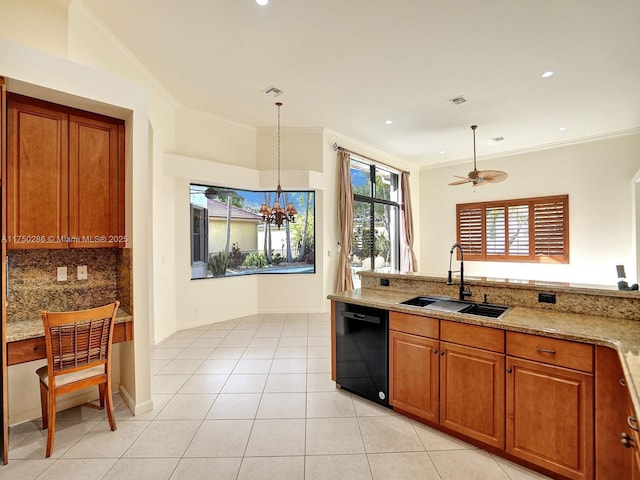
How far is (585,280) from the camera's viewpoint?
6.20m

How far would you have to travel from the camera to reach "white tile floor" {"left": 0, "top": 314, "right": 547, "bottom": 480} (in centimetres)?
194

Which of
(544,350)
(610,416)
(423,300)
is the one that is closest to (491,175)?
(423,300)

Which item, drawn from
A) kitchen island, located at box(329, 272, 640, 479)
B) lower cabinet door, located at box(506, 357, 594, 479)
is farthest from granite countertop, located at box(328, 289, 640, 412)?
lower cabinet door, located at box(506, 357, 594, 479)

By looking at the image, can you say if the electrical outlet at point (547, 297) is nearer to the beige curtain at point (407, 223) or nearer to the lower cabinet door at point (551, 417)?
the lower cabinet door at point (551, 417)

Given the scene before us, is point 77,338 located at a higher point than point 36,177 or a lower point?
lower

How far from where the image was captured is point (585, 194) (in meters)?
6.17

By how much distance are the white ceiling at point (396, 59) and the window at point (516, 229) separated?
5.85 feet

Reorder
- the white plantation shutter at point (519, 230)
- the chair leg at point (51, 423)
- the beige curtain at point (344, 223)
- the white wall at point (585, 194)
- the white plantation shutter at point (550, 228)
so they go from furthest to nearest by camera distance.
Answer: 1. the white plantation shutter at point (519, 230)
2. the white plantation shutter at point (550, 228)
3. the beige curtain at point (344, 223)
4. the white wall at point (585, 194)
5. the chair leg at point (51, 423)

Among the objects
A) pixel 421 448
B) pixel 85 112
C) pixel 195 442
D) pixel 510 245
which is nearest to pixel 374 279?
pixel 421 448

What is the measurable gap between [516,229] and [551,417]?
20.2 ft

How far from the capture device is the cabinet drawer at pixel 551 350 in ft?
5.55

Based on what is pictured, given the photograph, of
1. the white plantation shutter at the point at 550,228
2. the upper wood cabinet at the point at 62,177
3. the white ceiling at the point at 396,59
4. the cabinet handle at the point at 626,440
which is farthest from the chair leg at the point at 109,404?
the white plantation shutter at the point at 550,228

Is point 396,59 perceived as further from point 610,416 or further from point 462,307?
point 610,416

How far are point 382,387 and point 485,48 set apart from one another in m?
3.72
